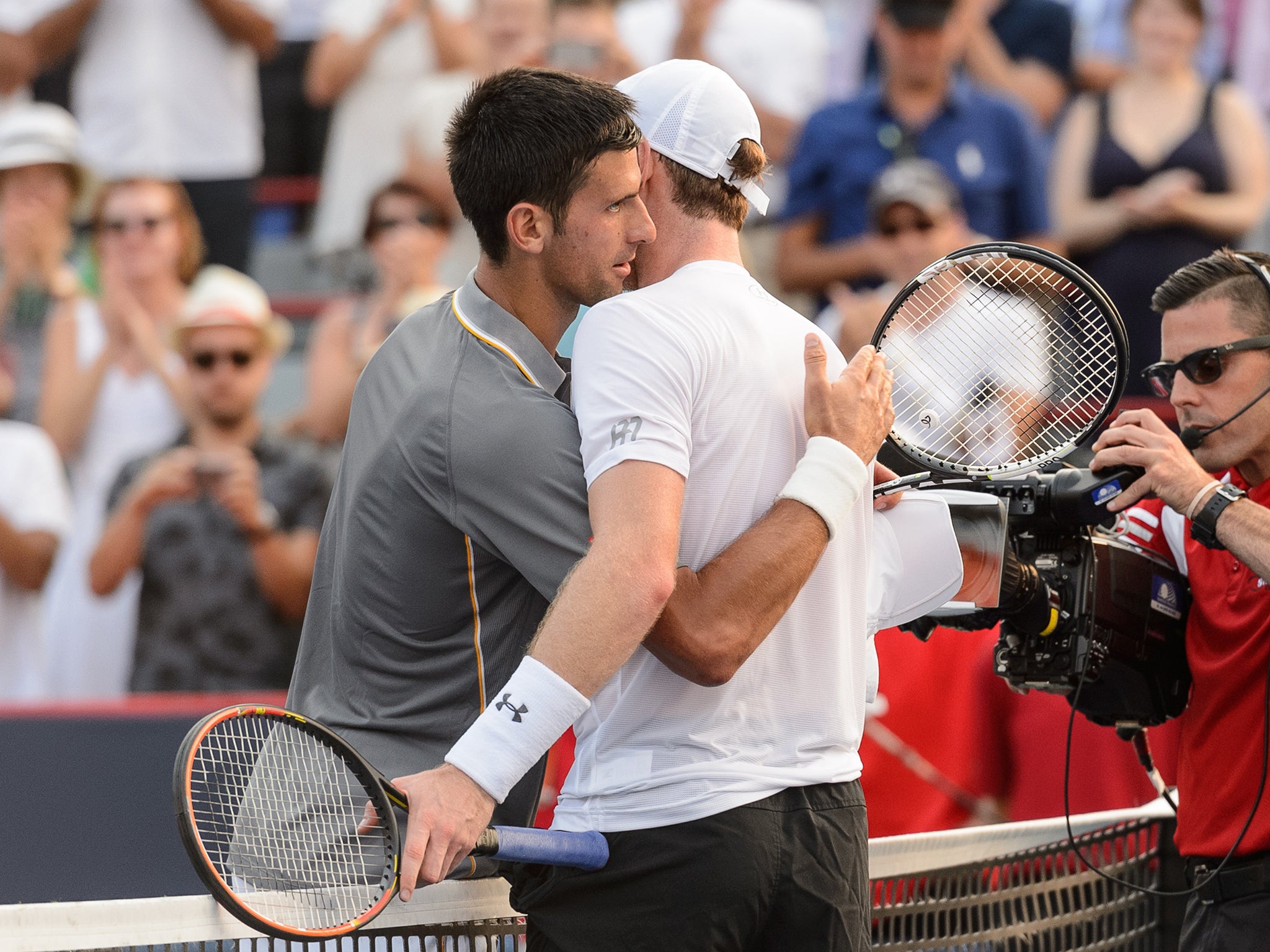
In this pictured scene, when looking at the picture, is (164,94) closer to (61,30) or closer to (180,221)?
(61,30)

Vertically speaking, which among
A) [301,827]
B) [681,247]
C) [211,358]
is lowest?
[211,358]

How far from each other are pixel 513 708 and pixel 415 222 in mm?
4300

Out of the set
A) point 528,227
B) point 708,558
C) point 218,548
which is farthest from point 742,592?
point 218,548

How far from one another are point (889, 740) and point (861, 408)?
2379 mm

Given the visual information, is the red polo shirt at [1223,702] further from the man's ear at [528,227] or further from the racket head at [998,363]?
the man's ear at [528,227]

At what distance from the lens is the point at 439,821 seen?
6.49ft

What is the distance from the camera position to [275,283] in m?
7.94

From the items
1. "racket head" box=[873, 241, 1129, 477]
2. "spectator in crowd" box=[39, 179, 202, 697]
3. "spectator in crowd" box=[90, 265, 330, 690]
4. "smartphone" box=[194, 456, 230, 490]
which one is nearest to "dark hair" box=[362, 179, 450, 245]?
"spectator in crowd" box=[39, 179, 202, 697]

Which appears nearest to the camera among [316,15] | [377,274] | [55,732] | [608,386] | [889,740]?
Answer: [608,386]

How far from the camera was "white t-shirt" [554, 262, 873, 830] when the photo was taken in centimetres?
214

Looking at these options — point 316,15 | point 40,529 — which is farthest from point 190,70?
point 40,529

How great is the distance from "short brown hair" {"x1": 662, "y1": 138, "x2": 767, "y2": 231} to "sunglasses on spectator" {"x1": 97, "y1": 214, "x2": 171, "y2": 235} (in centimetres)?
419

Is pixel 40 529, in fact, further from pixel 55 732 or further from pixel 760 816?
pixel 760 816

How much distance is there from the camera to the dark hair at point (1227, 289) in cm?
277
